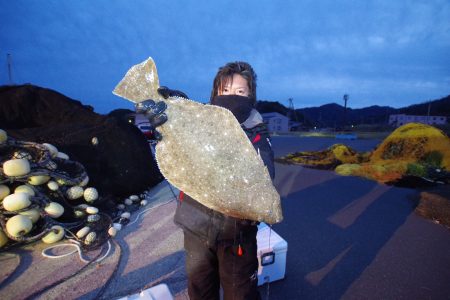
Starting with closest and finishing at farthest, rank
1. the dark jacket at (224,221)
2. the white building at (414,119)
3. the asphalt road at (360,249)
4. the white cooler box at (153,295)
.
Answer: the dark jacket at (224,221) < the white cooler box at (153,295) < the asphalt road at (360,249) < the white building at (414,119)

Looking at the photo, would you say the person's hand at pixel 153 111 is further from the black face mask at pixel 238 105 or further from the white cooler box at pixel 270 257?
the white cooler box at pixel 270 257


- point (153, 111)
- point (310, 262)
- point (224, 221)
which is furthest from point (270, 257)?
point (153, 111)

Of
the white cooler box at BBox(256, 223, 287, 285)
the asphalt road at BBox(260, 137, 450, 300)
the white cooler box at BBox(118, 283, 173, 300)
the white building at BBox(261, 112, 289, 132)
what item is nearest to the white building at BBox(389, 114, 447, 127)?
the white building at BBox(261, 112, 289, 132)

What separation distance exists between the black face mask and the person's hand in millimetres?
382

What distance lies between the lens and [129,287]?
2.20 metres

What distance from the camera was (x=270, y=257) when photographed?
6.97 feet

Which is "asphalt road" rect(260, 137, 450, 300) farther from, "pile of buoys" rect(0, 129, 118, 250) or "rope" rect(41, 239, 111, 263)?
"pile of buoys" rect(0, 129, 118, 250)

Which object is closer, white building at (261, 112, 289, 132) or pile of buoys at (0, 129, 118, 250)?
pile of buoys at (0, 129, 118, 250)

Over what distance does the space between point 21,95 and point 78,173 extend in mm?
3074

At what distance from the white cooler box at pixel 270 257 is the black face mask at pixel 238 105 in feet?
4.49

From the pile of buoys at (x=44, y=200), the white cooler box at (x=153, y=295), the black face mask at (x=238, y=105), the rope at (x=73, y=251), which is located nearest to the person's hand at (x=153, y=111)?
the black face mask at (x=238, y=105)

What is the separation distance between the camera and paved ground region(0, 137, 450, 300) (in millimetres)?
2180

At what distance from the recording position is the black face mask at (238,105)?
1.34 meters

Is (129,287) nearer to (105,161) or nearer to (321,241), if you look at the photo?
(321,241)
